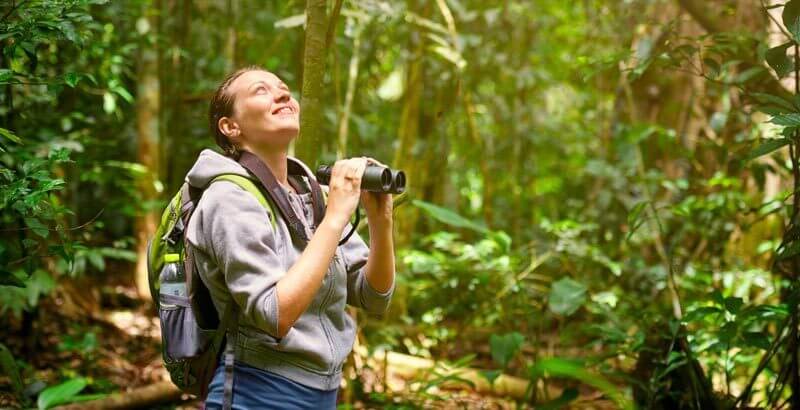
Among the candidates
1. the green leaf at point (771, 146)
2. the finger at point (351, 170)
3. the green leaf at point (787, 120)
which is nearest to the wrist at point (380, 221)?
the finger at point (351, 170)

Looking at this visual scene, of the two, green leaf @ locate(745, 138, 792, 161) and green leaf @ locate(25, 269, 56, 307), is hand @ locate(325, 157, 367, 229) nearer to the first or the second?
green leaf @ locate(745, 138, 792, 161)

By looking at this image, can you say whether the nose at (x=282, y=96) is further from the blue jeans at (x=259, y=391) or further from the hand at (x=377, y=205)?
the blue jeans at (x=259, y=391)

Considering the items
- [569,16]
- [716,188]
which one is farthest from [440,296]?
[569,16]

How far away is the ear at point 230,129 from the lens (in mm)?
1961

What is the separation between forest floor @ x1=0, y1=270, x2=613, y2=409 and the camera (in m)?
3.74

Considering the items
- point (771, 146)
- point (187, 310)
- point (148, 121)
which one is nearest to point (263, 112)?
point (187, 310)

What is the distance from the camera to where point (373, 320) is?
4742 millimetres

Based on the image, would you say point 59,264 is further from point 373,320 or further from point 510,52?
point 510,52

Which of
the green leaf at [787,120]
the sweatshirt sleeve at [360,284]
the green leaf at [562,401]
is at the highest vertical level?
the green leaf at [787,120]

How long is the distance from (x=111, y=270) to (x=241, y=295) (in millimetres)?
5775

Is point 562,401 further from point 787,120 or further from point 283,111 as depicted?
point 283,111

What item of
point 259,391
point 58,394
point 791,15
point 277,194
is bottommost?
point 58,394

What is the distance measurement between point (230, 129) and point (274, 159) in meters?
0.14

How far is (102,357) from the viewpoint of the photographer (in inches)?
177
